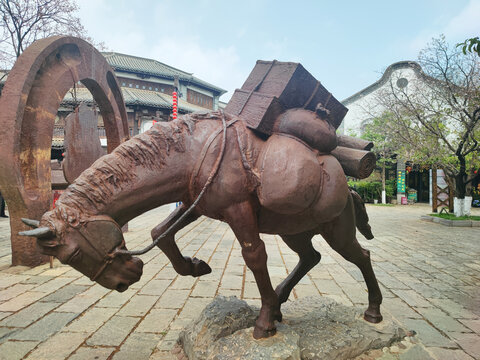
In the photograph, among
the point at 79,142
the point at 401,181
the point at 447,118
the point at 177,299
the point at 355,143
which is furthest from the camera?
the point at 401,181

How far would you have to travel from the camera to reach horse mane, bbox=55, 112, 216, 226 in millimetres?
1579

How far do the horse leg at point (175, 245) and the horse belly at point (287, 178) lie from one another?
0.54 metres

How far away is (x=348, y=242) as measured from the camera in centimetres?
219

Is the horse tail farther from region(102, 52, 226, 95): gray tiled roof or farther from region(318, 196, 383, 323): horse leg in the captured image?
region(102, 52, 226, 95): gray tiled roof

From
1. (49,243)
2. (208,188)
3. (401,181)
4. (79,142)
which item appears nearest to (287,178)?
(208,188)

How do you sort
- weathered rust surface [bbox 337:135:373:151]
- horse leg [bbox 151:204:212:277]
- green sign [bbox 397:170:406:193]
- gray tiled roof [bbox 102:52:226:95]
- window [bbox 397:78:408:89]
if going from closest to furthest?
horse leg [bbox 151:204:212:277], weathered rust surface [bbox 337:135:373:151], green sign [bbox 397:170:406:193], window [bbox 397:78:408:89], gray tiled roof [bbox 102:52:226:95]

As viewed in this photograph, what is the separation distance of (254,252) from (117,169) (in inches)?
36.3

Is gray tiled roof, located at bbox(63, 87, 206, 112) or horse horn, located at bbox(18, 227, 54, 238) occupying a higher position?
gray tiled roof, located at bbox(63, 87, 206, 112)

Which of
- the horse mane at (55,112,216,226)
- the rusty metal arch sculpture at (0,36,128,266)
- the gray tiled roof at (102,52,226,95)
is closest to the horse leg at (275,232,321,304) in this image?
the horse mane at (55,112,216,226)

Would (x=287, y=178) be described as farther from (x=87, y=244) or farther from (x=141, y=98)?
(x=141, y=98)

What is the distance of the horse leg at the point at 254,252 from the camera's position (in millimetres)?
1769

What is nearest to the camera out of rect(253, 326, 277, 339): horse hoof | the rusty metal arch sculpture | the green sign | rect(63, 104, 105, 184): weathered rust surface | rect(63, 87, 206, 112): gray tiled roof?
rect(253, 326, 277, 339): horse hoof

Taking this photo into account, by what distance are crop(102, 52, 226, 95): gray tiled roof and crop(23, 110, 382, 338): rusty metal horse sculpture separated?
2119cm

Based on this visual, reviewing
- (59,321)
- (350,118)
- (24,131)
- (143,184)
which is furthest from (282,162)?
(350,118)
